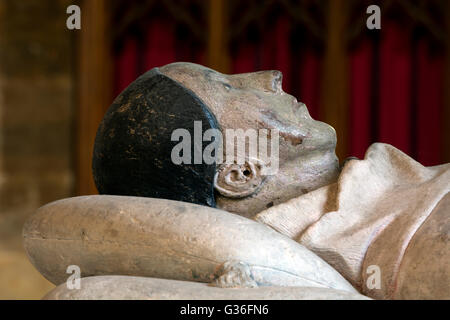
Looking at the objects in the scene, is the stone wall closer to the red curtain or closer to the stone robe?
the red curtain

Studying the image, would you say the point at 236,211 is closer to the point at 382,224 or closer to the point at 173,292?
the point at 382,224

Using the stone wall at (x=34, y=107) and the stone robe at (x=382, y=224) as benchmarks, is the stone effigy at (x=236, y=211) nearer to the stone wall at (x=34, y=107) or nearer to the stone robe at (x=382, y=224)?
the stone robe at (x=382, y=224)

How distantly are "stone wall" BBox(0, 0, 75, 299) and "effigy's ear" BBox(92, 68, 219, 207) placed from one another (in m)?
2.54

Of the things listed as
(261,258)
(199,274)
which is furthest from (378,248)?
(199,274)

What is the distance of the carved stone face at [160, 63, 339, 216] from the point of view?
2.30 meters

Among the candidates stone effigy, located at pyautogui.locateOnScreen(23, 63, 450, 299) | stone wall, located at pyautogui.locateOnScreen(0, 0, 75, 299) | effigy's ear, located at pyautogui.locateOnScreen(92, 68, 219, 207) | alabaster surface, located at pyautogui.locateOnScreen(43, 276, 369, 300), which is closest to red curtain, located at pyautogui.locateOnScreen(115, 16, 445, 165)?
stone wall, located at pyautogui.locateOnScreen(0, 0, 75, 299)

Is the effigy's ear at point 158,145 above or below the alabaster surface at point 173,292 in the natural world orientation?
above

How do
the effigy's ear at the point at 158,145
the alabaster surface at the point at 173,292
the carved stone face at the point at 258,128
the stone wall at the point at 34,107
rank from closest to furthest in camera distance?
the alabaster surface at the point at 173,292
the effigy's ear at the point at 158,145
the carved stone face at the point at 258,128
the stone wall at the point at 34,107

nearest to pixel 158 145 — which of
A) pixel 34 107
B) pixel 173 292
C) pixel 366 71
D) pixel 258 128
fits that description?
pixel 258 128

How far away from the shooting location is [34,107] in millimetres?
4750

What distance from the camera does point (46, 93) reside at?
4781 millimetres

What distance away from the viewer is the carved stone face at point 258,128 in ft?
7.55

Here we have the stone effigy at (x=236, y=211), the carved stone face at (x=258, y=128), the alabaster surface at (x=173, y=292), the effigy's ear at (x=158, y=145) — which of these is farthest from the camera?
the carved stone face at (x=258, y=128)

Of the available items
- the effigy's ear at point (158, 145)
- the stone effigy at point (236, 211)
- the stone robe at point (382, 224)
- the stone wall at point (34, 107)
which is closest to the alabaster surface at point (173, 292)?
the stone effigy at point (236, 211)
